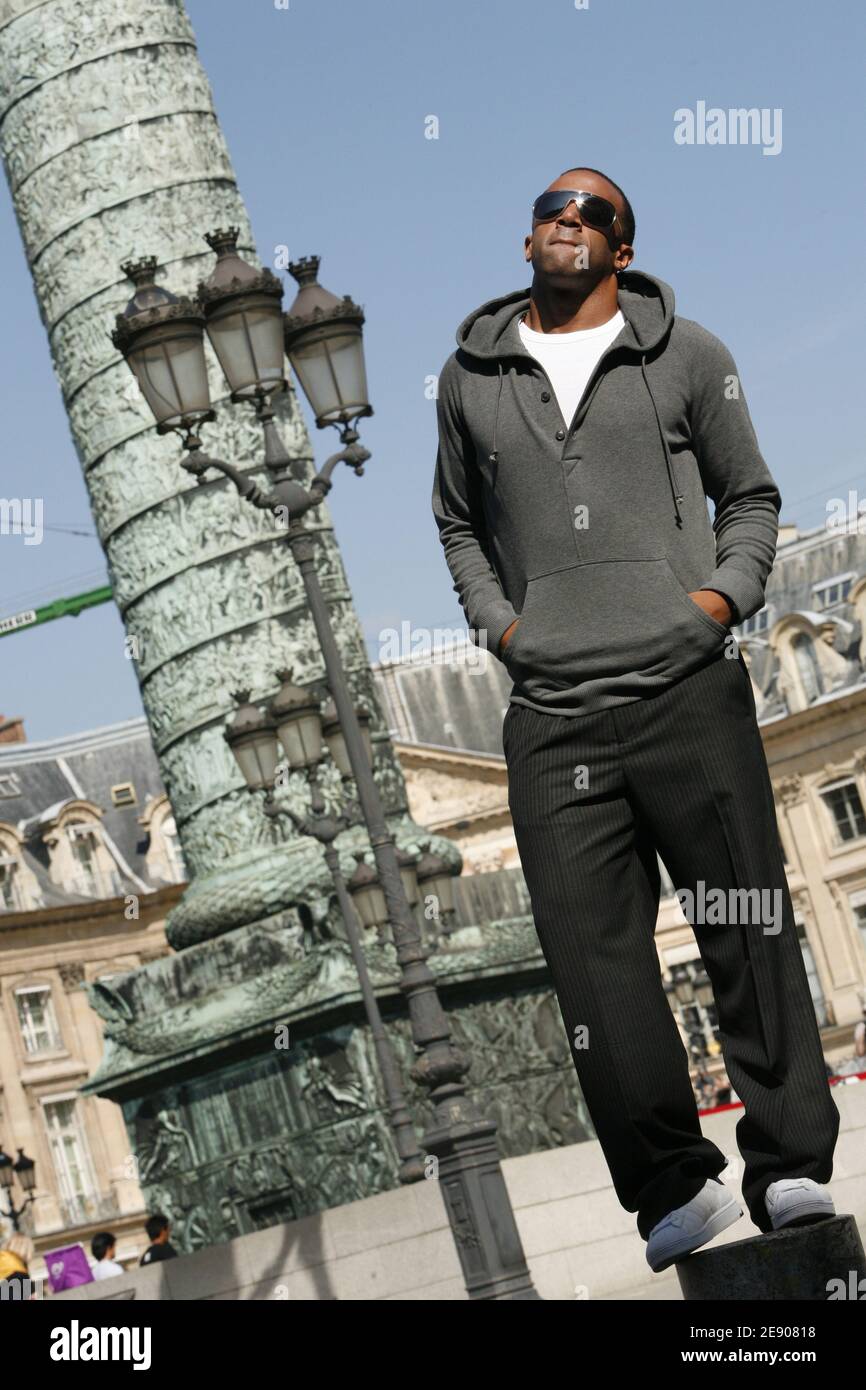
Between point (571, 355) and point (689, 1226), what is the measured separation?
1439 mm

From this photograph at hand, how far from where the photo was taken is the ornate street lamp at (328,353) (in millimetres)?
11492

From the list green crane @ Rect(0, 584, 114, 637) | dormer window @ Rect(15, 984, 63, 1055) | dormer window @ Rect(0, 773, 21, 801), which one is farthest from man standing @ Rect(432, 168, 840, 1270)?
green crane @ Rect(0, 584, 114, 637)

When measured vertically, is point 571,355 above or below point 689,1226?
above

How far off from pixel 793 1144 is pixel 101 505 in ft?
37.3

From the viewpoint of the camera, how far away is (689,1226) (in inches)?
137

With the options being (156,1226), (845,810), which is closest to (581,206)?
(156,1226)

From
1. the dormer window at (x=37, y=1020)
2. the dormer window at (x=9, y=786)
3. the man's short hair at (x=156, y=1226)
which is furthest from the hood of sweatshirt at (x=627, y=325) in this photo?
the dormer window at (x=9, y=786)

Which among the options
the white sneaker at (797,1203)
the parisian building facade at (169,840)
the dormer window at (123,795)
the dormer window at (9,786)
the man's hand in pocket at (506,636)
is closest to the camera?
the white sneaker at (797,1203)

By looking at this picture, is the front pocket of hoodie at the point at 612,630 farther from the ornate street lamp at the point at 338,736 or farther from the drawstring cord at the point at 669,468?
the ornate street lamp at the point at 338,736

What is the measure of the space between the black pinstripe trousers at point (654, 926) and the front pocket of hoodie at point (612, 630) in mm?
54

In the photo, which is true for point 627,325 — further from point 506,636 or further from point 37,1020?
point 37,1020
